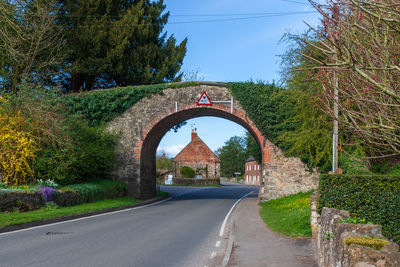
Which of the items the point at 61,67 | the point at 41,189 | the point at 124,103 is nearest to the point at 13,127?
the point at 41,189

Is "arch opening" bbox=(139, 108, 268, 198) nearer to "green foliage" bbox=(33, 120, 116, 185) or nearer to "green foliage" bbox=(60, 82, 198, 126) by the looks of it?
"green foliage" bbox=(60, 82, 198, 126)

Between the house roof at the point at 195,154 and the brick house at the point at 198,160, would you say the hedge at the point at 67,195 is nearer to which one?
the brick house at the point at 198,160

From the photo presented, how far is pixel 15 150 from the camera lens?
18.1m

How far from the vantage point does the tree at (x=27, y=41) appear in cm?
2172

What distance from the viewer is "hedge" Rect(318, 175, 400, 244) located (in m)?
9.98

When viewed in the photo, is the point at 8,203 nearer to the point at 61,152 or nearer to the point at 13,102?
the point at 61,152

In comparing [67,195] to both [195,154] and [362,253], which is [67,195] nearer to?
[362,253]

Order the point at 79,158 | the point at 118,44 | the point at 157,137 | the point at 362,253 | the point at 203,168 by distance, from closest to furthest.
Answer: the point at 362,253 < the point at 79,158 < the point at 157,137 < the point at 118,44 < the point at 203,168

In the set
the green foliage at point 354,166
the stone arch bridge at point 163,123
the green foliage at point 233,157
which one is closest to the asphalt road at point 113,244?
the green foliage at point 354,166

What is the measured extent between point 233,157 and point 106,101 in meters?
90.4

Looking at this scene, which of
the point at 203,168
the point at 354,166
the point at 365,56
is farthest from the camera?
the point at 203,168

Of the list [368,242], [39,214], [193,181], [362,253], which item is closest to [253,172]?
[193,181]

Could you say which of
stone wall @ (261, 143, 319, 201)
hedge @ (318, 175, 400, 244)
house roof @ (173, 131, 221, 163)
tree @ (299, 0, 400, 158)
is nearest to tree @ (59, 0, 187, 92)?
stone wall @ (261, 143, 319, 201)

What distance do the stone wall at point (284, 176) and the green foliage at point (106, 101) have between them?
7.79 meters
